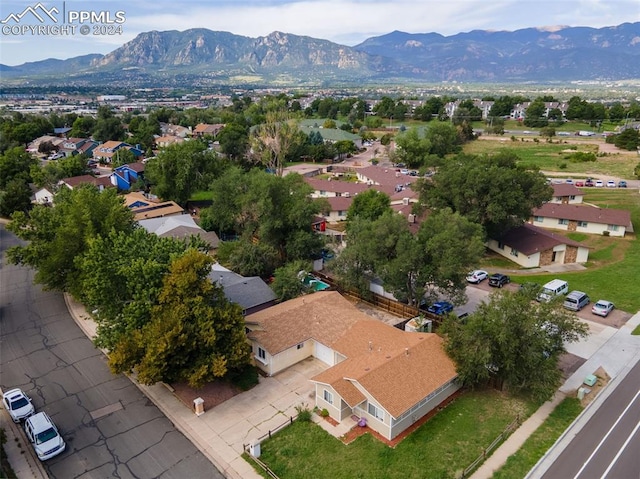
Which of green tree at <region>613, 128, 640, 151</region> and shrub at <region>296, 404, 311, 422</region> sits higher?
green tree at <region>613, 128, 640, 151</region>

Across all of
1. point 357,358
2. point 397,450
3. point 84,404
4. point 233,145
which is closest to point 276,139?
point 233,145

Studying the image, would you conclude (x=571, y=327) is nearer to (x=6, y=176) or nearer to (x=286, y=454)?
(x=286, y=454)

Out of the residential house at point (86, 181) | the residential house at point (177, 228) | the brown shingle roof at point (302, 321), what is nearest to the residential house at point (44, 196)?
the residential house at point (86, 181)

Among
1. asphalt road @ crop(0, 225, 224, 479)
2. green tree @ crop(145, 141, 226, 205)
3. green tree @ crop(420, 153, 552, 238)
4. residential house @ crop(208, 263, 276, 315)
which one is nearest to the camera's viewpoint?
asphalt road @ crop(0, 225, 224, 479)

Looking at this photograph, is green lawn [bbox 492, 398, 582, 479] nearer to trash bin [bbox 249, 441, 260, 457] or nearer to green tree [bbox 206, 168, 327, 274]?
trash bin [bbox 249, 441, 260, 457]

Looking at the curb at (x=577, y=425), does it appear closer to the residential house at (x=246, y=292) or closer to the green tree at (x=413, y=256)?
the green tree at (x=413, y=256)

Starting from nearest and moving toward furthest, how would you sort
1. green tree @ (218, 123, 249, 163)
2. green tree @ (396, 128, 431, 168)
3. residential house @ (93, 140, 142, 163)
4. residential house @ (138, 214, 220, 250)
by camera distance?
residential house @ (138, 214, 220, 250) < green tree @ (218, 123, 249, 163) < green tree @ (396, 128, 431, 168) < residential house @ (93, 140, 142, 163)

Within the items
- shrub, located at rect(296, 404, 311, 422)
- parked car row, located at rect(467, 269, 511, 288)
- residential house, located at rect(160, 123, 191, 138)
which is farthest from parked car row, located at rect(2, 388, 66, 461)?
residential house, located at rect(160, 123, 191, 138)

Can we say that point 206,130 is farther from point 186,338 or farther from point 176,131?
point 186,338

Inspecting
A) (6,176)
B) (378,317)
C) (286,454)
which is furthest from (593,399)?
(6,176)
